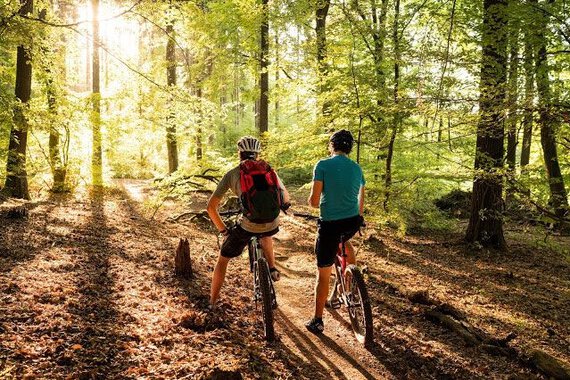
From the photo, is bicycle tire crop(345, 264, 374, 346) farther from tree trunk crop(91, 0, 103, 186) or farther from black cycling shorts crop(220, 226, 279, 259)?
tree trunk crop(91, 0, 103, 186)

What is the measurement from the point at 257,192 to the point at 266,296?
122cm

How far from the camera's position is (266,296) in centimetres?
472

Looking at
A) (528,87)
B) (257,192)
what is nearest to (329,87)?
(528,87)

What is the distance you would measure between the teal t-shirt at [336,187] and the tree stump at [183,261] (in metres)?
2.99

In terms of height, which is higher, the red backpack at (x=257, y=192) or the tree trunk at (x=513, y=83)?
the tree trunk at (x=513, y=83)

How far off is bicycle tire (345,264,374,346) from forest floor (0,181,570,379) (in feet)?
0.57

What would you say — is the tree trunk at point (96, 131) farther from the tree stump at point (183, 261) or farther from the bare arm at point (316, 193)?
the bare arm at point (316, 193)

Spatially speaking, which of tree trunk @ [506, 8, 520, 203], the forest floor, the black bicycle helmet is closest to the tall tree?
tree trunk @ [506, 8, 520, 203]

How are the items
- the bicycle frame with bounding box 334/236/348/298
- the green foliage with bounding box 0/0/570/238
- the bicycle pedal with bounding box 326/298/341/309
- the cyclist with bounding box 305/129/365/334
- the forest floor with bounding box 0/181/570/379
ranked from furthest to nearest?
1. the green foliage with bounding box 0/0/570/238
2. the bicycle pedal with bounding box 326/298/341/309
3. the bicycle frame with bounding box 334/236/348/298
4. the cyclist with bounding box 305/129/365/334
5. the forest floor with bounding box 0/181/570/379

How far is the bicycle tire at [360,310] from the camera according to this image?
4.89m

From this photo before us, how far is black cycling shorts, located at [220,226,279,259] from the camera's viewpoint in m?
4.89

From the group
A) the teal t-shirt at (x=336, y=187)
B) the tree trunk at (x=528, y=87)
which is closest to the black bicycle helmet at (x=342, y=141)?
the teal t-shirt at (x=336, y=187)

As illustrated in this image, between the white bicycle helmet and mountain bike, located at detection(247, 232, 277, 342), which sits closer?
mountain bike, located at detection(247, 232, 277, 342)

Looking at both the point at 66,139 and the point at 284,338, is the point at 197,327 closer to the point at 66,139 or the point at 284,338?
Answer: the point at 284,338
